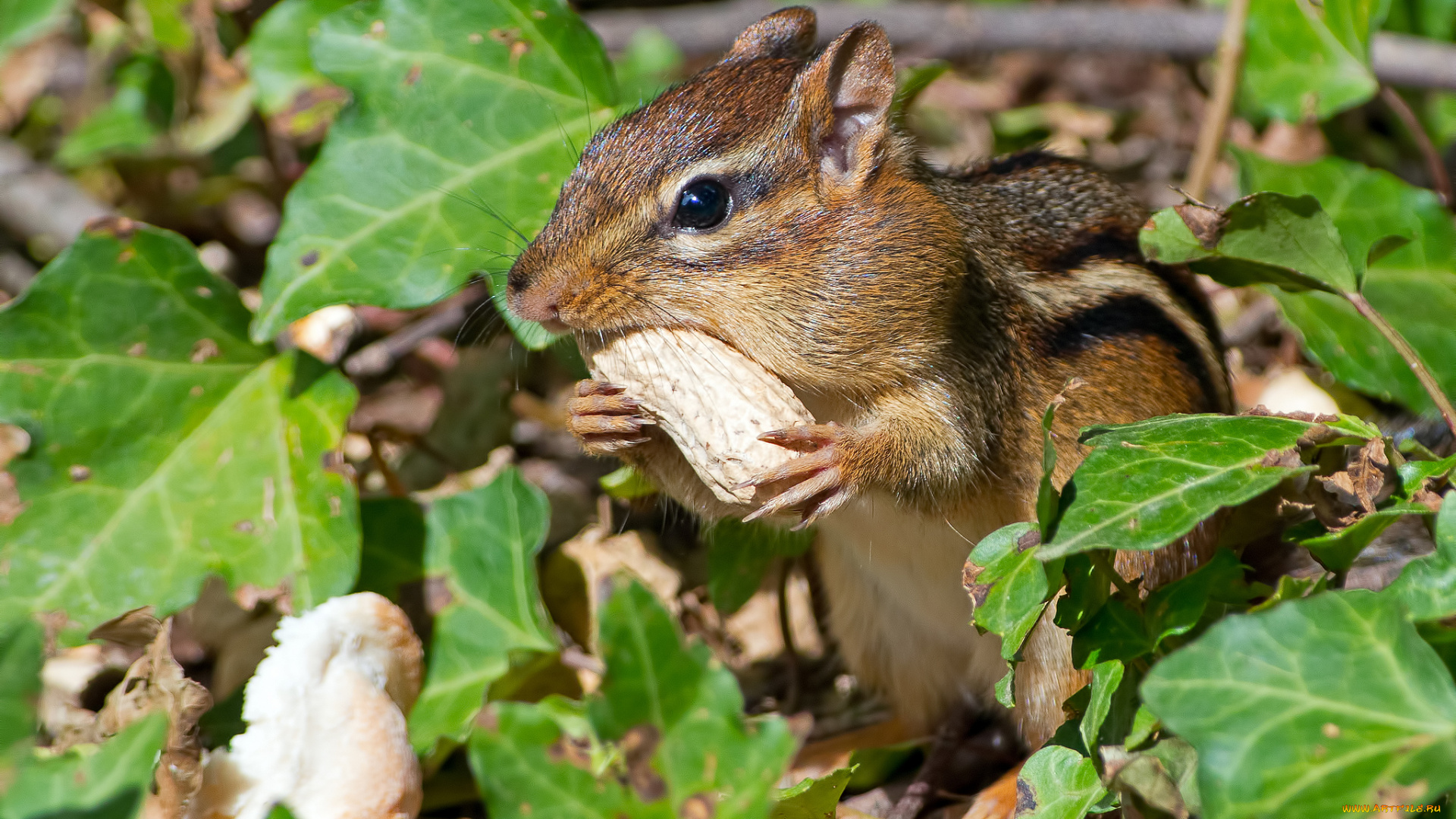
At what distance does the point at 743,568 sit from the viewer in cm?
296

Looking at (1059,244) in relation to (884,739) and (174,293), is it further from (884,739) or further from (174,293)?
(174,293)

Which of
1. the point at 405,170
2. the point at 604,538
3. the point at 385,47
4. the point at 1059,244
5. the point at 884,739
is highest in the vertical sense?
the point at 385,47

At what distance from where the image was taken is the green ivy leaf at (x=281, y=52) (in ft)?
11.3

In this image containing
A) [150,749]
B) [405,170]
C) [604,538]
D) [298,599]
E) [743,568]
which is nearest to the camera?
[150,749]

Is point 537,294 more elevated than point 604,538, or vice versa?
point 537,294

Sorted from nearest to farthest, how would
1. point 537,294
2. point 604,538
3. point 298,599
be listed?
point 537,294 → point 298,599 → point 604,538

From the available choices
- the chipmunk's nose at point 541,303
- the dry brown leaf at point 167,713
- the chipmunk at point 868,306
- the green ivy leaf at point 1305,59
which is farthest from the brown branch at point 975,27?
the dry brown leaf at point 167,713

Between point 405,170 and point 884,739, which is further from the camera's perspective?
point 884,739

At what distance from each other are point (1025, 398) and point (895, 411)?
0.35m

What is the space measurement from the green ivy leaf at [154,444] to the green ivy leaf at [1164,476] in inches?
58.0

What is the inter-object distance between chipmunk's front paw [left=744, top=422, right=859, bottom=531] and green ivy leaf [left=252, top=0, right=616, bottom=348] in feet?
2.78

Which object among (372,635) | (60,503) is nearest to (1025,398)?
(372,635)

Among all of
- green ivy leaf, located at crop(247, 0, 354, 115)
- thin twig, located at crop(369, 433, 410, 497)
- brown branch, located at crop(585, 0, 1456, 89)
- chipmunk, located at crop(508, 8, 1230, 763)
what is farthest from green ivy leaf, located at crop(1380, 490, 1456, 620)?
green ivy leaf, located at crop(247, 0, 354, 115)

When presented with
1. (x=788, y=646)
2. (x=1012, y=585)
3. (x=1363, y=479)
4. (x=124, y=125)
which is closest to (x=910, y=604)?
(x=788, y=646)
